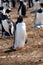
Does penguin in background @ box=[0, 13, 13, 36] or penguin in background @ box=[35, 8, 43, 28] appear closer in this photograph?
penguin in background @ box=[0, 13, 13, 36]

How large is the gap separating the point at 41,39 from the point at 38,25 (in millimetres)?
3278

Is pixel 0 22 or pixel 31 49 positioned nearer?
pixel 31 49

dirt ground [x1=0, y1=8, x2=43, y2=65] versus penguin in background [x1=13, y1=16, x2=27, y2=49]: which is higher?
penguin in background [x1=13, y1=16, x2=27, y2=49]

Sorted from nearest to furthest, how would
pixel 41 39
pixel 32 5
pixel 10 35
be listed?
pixel 41 39, pixel 10 35, pixel 32 5

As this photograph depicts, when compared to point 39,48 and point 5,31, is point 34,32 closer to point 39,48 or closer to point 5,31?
point 5,31

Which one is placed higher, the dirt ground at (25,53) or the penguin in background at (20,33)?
the penguin in background at (20,33)

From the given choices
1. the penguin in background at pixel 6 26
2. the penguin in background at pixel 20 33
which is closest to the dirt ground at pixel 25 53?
the penguin in background at pixel 20 33

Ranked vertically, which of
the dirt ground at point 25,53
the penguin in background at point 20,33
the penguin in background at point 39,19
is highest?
the penguin in background at point 20,33

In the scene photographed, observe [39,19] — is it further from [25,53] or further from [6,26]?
[25,53]

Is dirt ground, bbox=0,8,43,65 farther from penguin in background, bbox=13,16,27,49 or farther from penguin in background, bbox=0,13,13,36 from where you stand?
penguin in background, bbox=0,13,13,36

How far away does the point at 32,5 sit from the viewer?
79.4 feet

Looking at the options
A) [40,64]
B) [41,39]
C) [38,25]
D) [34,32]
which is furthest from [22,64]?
[38,25]

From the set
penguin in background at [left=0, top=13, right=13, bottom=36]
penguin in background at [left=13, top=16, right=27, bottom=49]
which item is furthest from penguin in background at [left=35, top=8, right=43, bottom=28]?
penguin in background at [left=13, top=16, right=27, bottom=49]

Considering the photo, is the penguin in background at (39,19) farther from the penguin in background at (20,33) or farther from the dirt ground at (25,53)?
the penguin in background at (20,33)
